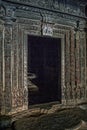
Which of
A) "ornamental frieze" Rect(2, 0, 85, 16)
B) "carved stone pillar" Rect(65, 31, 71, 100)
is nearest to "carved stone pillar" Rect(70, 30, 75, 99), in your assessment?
"carved stone pillar" Rect(65, 31, 71, 100)

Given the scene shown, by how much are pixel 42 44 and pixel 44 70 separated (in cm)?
109

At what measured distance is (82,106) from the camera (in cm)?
791

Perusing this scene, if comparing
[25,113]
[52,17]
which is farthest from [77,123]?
[52,17]

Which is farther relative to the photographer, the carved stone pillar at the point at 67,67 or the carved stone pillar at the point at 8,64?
the carved stone pillar at the point at 67,67

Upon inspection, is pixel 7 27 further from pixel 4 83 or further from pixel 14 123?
pixel 14 123

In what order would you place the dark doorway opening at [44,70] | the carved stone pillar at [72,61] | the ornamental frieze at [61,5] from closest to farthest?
the ornamental frieze at [61,5] → the dark doorway opening at [44,70] → the carved stone pillar at [72,61]

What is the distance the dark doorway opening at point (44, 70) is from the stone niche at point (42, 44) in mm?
48

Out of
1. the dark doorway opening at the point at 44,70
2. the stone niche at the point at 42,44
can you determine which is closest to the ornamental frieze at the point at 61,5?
the stone niche at the point at 42,44

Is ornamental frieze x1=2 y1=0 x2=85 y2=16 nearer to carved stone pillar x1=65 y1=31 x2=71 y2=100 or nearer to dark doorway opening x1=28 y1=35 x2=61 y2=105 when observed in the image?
carved stone pillar x1=65 y1=31 x2=71 y2=100

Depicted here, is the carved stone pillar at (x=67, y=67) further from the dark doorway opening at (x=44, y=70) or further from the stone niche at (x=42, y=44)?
the dark doorway opening at (x=44, y=70)

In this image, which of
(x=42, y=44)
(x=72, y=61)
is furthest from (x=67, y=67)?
(x=42, y=44)

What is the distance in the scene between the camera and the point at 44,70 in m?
8.94

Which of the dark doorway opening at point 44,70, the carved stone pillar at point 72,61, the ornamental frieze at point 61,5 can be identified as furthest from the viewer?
the carved stone pillar at point 72,61

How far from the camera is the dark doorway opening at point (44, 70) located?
25.2 feet
